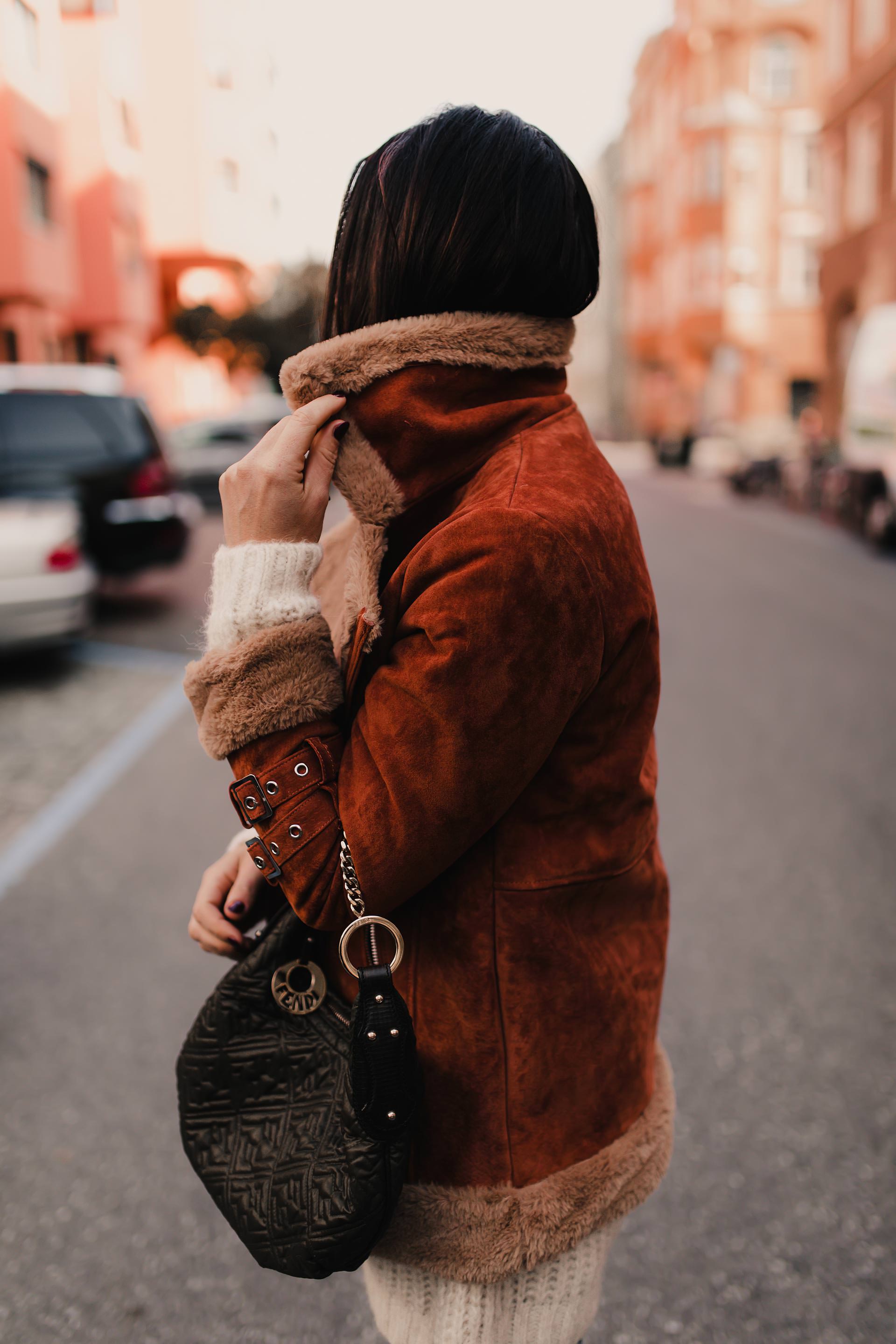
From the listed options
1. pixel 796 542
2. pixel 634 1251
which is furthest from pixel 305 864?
pixel 796 542

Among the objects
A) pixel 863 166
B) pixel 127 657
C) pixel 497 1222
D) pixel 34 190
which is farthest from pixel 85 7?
pixel 863 166

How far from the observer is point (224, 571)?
118cm

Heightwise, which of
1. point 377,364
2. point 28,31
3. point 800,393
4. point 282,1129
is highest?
point 28,31

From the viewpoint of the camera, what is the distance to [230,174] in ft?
97.9

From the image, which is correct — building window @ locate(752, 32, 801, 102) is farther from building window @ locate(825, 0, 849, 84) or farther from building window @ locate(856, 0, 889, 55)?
building window @ locate(856, 0, 889, 55)

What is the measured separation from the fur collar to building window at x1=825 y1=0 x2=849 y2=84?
27360mm

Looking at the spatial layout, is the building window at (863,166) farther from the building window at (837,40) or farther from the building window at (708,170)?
the building window at (708,170)

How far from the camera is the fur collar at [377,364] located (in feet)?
3.67

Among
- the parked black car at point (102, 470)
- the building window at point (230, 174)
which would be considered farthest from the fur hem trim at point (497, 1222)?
the building window at point (230, 174)

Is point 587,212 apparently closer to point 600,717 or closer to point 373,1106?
point 600,717

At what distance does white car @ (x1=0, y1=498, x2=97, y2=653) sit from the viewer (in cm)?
704

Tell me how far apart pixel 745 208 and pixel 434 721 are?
45119mm

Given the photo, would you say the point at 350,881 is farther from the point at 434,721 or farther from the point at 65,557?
the point at 65,557

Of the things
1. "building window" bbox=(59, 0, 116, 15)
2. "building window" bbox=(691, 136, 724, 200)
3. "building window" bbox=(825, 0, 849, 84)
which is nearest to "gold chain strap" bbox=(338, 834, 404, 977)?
"building window" bbox=(59, 0, 116, 15)
